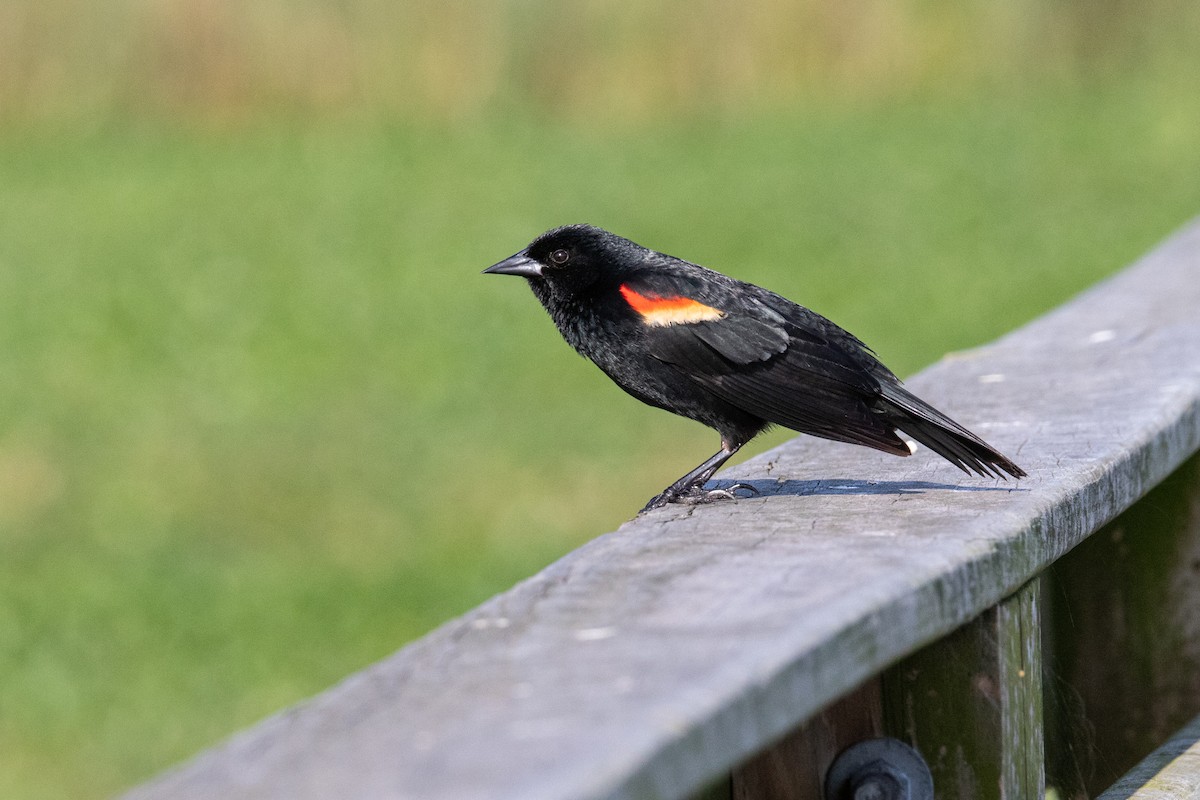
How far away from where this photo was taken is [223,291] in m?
11.3

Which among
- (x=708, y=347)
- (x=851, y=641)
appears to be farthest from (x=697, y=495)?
(x=851, y=641)

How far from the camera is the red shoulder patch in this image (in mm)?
3109

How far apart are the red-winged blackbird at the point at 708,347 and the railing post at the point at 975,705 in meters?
0.90

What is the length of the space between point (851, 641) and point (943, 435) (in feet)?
3.75

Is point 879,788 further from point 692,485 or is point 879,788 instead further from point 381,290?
point 381,290

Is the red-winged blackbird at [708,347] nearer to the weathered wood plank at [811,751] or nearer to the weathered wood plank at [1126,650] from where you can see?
the weathered wood plank at [1126,650]

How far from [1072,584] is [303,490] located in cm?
574

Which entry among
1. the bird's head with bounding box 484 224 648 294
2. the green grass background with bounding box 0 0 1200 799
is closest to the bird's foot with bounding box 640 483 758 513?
the bird's head with bounding box 484 224 648 294

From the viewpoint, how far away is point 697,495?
2756 mm

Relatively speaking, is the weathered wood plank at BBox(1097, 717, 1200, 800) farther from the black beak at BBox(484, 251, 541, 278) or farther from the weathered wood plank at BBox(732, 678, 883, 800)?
the black beak at BBox(484, 251, 541, 278)

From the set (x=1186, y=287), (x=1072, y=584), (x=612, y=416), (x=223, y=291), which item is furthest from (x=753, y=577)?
(x=223, y=291)

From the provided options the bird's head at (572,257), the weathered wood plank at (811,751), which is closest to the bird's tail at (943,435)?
the weathered wood plank at (811,751)

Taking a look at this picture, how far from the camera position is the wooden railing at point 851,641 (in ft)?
3.89

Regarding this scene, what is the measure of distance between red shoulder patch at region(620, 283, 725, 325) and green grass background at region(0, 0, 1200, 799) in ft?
9.34
